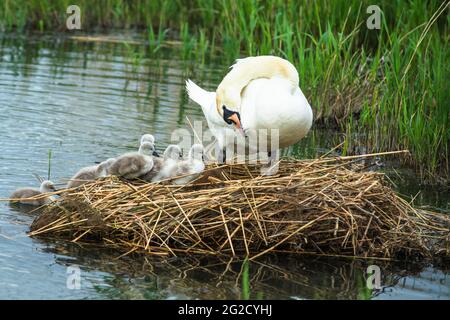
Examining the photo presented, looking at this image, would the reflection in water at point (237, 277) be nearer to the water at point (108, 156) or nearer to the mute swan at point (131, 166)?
the water at point (108, 156)

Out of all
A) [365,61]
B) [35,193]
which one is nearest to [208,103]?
[35,193]

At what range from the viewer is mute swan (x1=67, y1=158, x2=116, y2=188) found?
7341 mm

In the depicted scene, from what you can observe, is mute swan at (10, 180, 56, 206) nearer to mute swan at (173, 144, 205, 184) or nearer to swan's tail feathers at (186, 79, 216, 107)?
mute swan at (173, 144, 205, 184)

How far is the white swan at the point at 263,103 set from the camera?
694 cm

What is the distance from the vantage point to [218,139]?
772cm

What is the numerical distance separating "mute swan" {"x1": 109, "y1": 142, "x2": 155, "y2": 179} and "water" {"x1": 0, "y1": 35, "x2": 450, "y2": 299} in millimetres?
763

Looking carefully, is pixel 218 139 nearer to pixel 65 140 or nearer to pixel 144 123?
pixel 65 140

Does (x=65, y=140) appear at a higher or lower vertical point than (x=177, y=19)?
lower

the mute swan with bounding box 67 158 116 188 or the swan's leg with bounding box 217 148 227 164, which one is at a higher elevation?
the swan's leg with bounding box 217 148 227 164

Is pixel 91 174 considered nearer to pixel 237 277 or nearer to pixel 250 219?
pixel 250 219

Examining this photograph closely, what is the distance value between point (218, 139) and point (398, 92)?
8.37 ft

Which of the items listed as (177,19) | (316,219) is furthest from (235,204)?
(177,19)

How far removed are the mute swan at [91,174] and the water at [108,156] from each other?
42 cm

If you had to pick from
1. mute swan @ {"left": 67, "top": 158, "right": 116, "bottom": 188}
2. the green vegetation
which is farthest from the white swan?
the green vegetation
